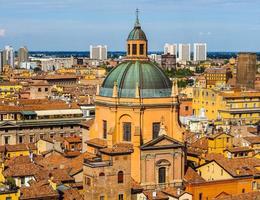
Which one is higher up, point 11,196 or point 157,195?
point 11,196

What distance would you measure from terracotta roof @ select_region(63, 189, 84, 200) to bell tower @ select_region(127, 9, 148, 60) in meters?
13.0

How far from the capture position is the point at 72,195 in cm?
4566

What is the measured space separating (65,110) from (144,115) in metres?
31.5

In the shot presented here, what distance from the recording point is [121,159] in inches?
1781

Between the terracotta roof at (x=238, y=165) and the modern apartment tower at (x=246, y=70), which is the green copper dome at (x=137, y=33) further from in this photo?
the modern apartment tower at (x=246, y=70)

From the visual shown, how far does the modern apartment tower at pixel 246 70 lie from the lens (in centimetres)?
15200

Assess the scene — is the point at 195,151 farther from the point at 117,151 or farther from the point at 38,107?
the point at 38,107

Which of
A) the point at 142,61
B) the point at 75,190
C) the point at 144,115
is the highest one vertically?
the point at 142,61

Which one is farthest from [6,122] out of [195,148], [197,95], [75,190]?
[197,95]

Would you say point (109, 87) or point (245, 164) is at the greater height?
point (109, 87)

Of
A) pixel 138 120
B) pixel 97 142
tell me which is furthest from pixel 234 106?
pixel 138 120

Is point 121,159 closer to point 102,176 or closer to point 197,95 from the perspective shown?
point 102,176

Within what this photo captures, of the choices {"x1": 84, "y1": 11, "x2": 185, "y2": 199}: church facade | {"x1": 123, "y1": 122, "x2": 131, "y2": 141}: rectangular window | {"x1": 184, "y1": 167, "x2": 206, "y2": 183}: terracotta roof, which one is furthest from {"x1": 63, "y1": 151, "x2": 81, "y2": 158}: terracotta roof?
{"x1": 184, "y1": 167, "x2": 206, "y2": 183}: terracotta roof

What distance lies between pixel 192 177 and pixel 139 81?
340 inches
